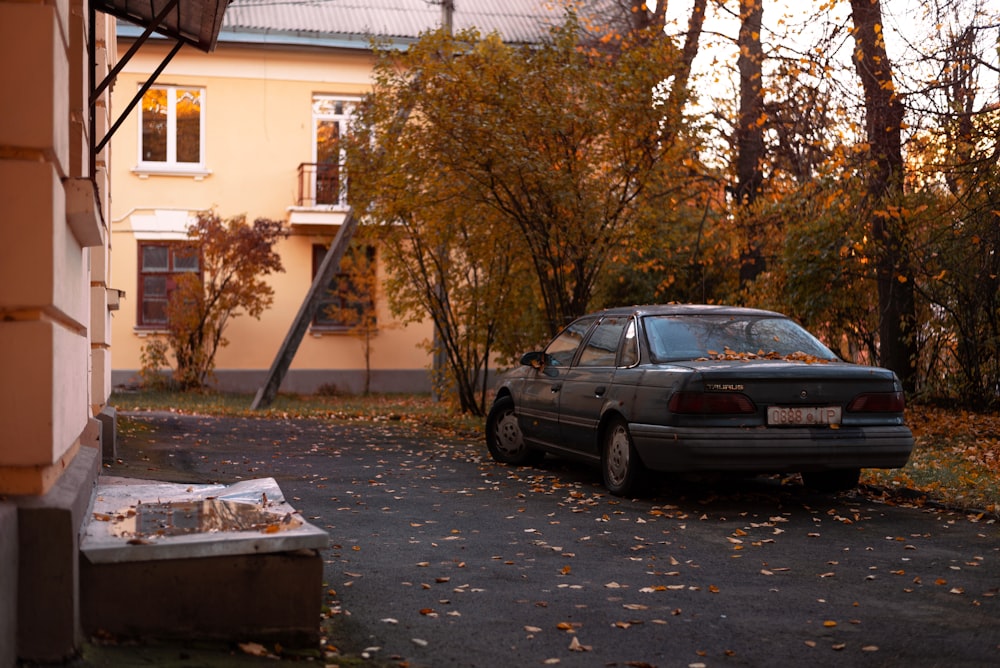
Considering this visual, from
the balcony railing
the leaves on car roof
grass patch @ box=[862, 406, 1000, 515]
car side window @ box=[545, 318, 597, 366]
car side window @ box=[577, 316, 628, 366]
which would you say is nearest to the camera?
grass patch @ box=[862, 406, 1000, 515]

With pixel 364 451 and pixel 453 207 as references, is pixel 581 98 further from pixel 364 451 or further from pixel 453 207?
pixel 364 451

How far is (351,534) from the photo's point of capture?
8.07 metres

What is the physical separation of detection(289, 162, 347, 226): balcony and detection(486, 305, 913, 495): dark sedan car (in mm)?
17198

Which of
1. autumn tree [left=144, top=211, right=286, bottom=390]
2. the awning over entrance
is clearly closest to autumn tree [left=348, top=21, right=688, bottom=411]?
the awning over entrance

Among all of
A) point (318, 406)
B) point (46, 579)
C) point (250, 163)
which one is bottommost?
point (318, 406)

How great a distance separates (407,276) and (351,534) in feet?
36.2

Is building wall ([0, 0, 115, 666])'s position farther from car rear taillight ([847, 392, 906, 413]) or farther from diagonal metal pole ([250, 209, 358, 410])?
diagonal metal pole ([250, 209, 358, 410])

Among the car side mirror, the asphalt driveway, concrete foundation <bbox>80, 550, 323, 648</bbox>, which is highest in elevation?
the car side mirror

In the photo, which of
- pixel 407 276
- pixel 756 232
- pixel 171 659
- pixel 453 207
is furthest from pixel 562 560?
pixel 756 232

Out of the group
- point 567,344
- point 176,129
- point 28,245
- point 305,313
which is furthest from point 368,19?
point 28,245

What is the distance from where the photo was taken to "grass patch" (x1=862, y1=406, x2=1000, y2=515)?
9.60 metres

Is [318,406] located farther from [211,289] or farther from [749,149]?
[749,149]

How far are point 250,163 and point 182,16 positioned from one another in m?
18.1

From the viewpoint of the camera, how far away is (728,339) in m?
10.1
